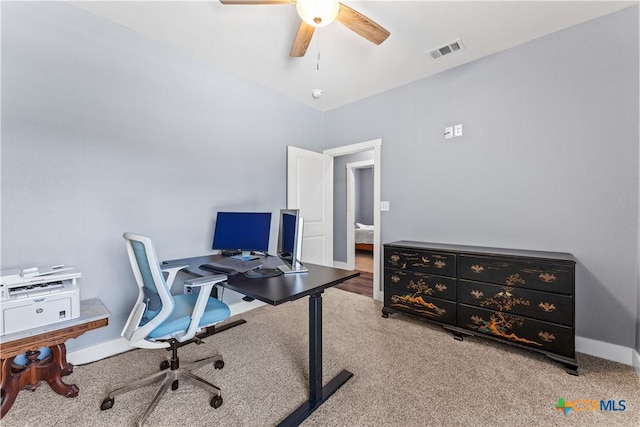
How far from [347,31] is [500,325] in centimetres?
284

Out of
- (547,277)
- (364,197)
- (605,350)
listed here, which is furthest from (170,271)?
(364,197)

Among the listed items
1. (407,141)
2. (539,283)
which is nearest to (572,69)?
(407,141)

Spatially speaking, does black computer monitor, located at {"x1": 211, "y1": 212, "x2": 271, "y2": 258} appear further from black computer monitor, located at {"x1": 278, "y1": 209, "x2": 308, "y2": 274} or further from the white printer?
the white printer

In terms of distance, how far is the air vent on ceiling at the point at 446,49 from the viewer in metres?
2.52

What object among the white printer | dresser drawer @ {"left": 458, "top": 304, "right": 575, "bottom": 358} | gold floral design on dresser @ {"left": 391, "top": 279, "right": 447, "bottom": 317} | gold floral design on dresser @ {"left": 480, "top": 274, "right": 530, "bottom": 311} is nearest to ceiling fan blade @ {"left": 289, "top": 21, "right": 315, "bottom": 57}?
the white printer

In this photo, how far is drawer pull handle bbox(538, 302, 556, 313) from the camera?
2075 millimetres

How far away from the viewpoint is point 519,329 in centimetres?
220

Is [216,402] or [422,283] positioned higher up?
[422,283]

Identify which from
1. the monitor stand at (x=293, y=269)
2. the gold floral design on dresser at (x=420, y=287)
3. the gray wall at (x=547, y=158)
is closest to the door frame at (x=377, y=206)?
the gray wall at (x=547, y=158)

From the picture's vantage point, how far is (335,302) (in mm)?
3443

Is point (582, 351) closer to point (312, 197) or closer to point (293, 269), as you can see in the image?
point (293, 269)

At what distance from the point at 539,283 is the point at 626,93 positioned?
1604mm

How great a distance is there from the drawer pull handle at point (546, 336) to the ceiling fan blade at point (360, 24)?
2.57 meters

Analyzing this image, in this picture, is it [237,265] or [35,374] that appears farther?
[237,265]
